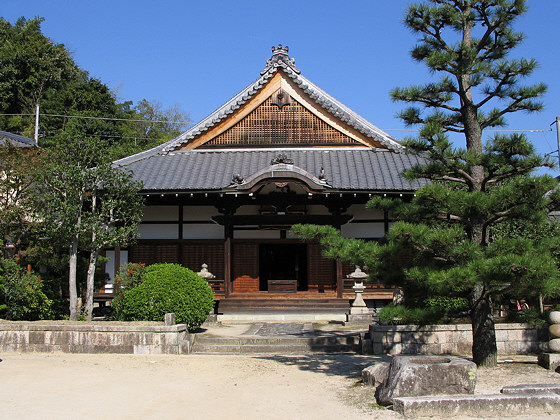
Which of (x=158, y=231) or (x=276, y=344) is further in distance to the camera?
(x=158, y=231)

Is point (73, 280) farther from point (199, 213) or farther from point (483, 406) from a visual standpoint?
point (483, 406)

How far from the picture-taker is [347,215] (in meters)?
17.1

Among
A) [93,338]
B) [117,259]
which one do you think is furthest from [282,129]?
[93,338]

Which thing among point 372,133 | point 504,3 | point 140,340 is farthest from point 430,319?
point 372,133

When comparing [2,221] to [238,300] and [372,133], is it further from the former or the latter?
[372,133]

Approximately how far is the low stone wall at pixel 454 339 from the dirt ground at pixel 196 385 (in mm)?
668

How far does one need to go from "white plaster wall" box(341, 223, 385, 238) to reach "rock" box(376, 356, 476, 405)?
34.8 feet

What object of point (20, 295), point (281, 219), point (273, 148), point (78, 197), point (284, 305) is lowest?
point (284, 305)

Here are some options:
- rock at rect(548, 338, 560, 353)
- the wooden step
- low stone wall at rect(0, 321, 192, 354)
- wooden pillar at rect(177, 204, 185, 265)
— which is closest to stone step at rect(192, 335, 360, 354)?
low stone wall at rect(0, 321, 192, 354)

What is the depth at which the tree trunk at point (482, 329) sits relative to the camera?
28.8ft

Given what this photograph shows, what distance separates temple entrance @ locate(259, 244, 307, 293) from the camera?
19.1 meters

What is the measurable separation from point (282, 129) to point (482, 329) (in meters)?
12.1

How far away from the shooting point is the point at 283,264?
19.3 m

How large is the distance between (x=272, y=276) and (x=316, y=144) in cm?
503
